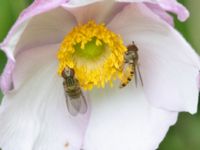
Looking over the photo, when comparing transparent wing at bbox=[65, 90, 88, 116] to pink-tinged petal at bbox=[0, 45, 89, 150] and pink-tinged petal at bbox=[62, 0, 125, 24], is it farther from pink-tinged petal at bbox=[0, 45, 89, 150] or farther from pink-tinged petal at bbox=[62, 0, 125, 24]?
pink-tinged petal at bbox=[62, 0, 125, 24]

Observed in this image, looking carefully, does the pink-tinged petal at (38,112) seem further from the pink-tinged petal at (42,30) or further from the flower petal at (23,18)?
the flower petal at (23,18)

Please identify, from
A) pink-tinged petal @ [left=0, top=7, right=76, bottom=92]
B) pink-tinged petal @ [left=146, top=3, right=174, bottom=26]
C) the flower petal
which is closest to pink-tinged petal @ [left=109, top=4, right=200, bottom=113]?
pink-tinged petal @ [left=146, top=3, right=174, bottom=26]

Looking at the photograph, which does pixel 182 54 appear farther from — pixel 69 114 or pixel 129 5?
pixel 69 114

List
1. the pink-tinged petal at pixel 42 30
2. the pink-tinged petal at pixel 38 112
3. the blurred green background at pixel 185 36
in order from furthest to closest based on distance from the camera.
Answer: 1. the blurred green background at pixel 185 36
2. the pink-tinged petal at pixel 38 112
3. the pink-tinged petal at pixel 42 30

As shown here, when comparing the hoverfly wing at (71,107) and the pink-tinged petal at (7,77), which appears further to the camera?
the hoverfly wing at (71,107)

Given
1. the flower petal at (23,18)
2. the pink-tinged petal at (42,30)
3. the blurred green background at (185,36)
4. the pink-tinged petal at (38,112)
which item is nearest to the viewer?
the flower petal at (23,18)

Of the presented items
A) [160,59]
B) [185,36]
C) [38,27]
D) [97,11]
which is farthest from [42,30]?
[185,36]

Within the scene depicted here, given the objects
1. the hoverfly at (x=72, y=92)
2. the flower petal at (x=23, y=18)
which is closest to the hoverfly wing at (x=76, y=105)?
the hoverfly at (x=72, y=92)
